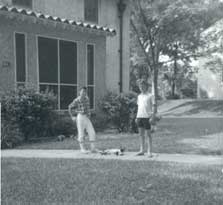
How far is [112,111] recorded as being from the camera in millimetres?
11820

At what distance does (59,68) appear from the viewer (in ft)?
38.1

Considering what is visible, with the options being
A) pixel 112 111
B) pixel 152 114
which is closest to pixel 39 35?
pixel 112 111

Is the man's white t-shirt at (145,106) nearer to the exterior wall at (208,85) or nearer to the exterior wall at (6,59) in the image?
the exterior wall at (6,59)

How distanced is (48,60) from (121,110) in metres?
3.06

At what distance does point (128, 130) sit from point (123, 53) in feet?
15.2

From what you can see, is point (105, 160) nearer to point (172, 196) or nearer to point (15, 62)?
point (172, 196)

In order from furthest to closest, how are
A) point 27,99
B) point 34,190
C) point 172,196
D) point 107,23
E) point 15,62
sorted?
point 107,23, point 15,62, point 27,99, point 34,190, point 172,196

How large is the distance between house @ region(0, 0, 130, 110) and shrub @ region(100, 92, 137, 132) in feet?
2.86

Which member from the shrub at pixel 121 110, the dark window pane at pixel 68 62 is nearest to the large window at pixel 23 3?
the dark window pane at pixel 68 62

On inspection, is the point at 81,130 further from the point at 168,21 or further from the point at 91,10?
the point at 168,21

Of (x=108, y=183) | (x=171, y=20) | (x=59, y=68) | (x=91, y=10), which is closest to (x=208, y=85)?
(x=171, y=20)

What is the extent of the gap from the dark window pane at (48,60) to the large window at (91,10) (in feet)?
10.1

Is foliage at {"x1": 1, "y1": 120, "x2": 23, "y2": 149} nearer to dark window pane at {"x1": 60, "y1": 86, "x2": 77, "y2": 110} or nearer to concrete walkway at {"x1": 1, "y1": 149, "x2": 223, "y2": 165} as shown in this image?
concrete walkway at {"x1": 1, "y1": 149, "x2": 223, "y2": 165}

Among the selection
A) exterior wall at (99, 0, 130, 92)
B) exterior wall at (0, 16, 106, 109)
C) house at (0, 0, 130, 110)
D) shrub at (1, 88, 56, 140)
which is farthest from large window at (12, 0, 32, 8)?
shrub at (1, 88, 56, 140)
